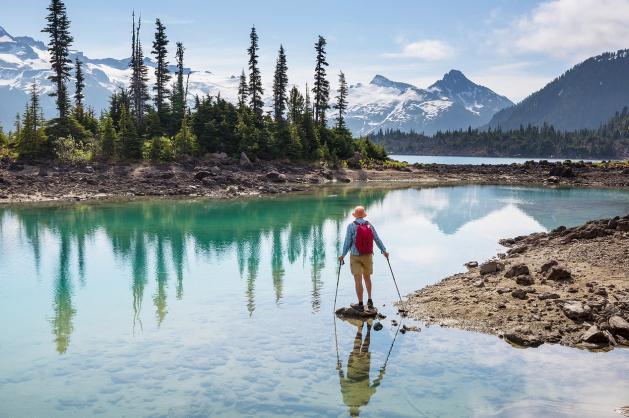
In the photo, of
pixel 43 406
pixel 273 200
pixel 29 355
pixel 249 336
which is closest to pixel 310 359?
pixel 249 336

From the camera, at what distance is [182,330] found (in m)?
14.5

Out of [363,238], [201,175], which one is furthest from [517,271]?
[201,175]

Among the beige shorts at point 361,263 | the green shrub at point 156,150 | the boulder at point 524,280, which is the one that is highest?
the green shrub at point 156,150

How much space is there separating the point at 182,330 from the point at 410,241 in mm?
17420

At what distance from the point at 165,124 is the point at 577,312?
6736cm

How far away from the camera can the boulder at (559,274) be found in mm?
16875

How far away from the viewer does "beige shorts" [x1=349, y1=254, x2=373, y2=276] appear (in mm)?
15242

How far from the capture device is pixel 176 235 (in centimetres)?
3250

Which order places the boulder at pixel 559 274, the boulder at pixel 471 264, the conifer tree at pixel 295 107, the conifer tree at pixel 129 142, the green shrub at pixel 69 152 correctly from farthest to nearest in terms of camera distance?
the conifer tree at pixel 295 107 < the conifer tree at pixel 129 142 < the green shrub at pixel 69 152 < the boulder at pixel 471 264 < the boulder at pixel 559 274

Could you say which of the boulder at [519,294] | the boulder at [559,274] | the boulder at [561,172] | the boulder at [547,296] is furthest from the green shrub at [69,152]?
the boulder at [561,172]

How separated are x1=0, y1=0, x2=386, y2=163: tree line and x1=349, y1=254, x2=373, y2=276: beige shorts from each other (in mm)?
51885

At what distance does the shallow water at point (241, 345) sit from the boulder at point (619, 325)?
2.73ft

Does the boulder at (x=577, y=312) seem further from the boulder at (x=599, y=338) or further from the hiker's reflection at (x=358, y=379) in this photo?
the hiker's reflection at (x=358, y=379)

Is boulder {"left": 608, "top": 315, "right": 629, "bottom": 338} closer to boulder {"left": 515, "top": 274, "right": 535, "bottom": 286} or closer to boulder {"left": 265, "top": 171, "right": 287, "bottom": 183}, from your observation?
boulder {"left": 515, "top": 274, "right": 535, "bottom": 286}
